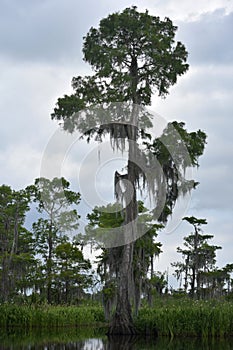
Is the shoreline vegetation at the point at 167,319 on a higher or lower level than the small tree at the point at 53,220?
lower

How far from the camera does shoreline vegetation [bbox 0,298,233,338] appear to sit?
14305 millimetres

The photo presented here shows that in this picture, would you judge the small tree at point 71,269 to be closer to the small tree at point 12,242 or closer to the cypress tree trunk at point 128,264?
the small tree at point 12,242

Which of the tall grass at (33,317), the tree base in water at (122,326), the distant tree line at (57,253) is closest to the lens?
the tree base in water at (122,326)

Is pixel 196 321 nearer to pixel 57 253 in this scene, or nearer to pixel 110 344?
pixel 110 344

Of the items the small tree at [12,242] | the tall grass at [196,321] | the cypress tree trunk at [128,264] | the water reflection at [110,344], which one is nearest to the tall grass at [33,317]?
the cypress tree trunk at [128,264]

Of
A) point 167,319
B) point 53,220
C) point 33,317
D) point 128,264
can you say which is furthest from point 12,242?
point 167,319

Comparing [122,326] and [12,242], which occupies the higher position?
[12,242]

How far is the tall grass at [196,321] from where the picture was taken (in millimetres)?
14266

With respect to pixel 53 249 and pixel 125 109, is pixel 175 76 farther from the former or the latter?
pixel 53 249

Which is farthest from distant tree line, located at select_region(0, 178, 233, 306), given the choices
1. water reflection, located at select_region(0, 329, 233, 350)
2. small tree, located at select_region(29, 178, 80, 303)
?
water reflection, located at select_region(0, 329, 233, 350)

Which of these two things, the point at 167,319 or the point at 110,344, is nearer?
the point at 110,344

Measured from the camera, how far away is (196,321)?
47.5ft

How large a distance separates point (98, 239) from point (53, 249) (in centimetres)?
576

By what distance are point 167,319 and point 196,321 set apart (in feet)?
2.60
